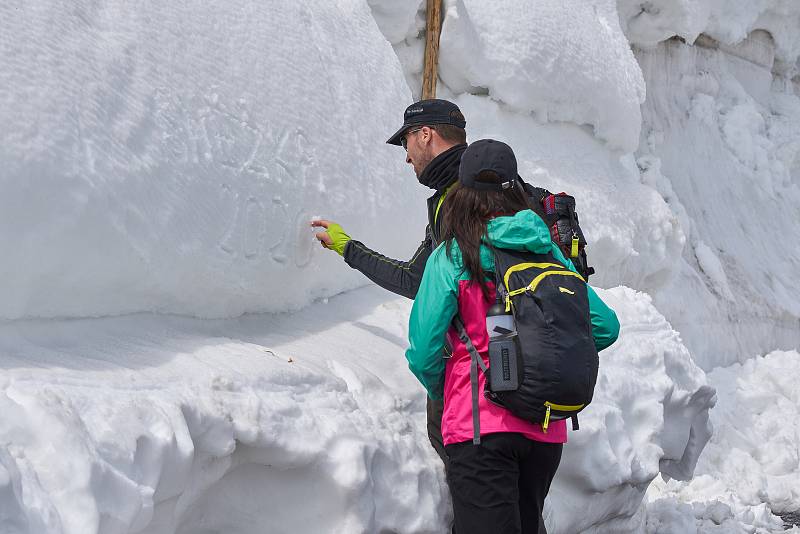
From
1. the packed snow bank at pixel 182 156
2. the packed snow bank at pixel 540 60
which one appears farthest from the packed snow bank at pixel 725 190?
the packed snow bank at pixel 182 156

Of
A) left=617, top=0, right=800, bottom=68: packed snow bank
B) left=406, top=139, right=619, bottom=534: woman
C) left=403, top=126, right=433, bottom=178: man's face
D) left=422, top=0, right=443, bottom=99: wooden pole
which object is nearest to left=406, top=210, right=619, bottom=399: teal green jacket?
left=406, top=139, right=619, bottom=534: woman

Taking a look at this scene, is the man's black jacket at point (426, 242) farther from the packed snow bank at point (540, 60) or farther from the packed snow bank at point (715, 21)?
the packed snow bank at point (715, 21)

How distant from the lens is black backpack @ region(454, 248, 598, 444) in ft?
7.79

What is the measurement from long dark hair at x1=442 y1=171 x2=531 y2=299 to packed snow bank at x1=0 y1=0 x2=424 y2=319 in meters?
0.77

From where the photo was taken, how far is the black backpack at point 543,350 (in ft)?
7.79

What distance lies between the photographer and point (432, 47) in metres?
5.41

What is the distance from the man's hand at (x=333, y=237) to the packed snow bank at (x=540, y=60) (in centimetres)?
243

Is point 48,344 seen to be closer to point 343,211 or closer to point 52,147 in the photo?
point 52,147

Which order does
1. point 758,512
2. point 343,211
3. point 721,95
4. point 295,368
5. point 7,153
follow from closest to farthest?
point 7,153, point 295,368, point 343,211, point 758,512, point 721,95

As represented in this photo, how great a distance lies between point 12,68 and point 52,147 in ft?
0.71

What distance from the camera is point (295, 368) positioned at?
278 cm

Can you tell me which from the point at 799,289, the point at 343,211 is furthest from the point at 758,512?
the point at 799,289

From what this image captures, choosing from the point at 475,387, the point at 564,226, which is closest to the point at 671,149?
the point at 564,226

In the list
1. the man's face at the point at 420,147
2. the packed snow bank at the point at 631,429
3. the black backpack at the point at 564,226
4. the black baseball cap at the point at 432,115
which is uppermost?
the black baseball cap at the point at 432,115
